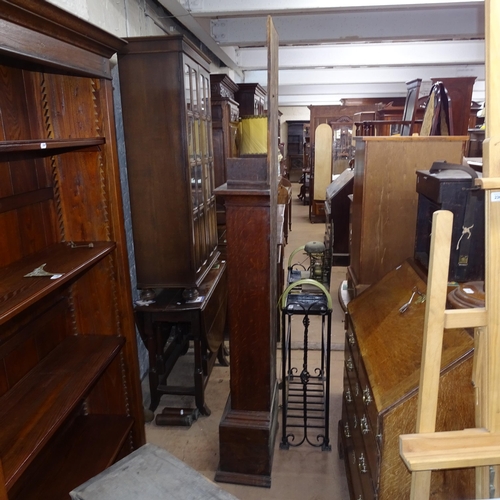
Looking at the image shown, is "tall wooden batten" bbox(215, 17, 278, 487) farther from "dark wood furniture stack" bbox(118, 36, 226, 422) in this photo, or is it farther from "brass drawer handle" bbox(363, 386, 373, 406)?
"brass drawer handle" bbox(363, 386, 373, 406)

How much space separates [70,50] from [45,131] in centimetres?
43

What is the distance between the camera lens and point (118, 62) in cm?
246

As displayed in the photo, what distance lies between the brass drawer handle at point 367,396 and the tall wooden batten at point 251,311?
2.22ft

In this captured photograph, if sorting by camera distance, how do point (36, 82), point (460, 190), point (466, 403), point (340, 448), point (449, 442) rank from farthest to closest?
point (340, 448) < point (36, 82) < point (460, 190) < point (466, 403) < point (449, 442)

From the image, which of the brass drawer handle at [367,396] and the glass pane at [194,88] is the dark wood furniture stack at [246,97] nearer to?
the glass pane at [194,88]

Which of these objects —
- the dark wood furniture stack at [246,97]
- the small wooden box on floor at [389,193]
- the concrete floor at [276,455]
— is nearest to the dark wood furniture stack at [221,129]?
the dark wood furniture stack at [246,97]

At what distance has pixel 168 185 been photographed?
8.50ft

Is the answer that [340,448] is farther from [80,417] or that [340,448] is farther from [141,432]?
[80,417]

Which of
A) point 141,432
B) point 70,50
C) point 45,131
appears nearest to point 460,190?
point 70,50

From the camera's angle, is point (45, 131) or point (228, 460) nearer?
point (45, 131)

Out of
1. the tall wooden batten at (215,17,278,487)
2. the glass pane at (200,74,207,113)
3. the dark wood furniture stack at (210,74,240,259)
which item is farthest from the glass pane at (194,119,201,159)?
the dark wood furniture stack at (210,74,240,259)

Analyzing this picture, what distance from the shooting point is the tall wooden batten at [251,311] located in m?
1.96

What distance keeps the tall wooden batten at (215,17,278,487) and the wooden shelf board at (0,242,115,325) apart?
1.93 feet

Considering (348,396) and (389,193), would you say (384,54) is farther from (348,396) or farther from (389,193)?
(348,396)
